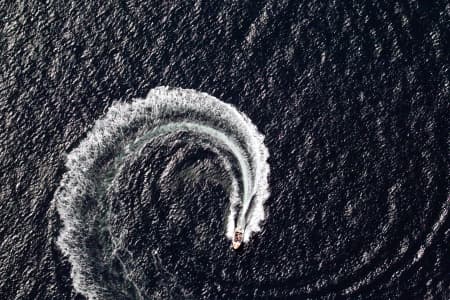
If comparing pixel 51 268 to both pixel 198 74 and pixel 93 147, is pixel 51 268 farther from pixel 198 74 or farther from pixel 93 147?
pixel 198 74

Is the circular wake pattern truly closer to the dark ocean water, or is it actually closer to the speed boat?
the dark ocean water

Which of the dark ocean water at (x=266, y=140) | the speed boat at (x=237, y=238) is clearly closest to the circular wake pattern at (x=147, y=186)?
the dark ocean water at (x=266, y=140)

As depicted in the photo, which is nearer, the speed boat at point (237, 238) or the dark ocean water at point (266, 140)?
the dark ocean water at point (266, 140)

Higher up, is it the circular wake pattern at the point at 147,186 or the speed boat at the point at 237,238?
the circular wake pattern at the point at 147,186

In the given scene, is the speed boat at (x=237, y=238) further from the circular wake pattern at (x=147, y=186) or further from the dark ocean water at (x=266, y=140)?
the dark ocean water at (x=266, y=140)

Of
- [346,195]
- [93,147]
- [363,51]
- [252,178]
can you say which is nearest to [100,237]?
[93,147]
